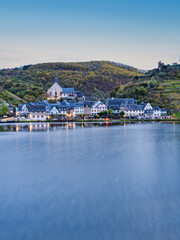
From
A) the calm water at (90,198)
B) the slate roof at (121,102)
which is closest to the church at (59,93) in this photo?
the slate roof at (121,102)

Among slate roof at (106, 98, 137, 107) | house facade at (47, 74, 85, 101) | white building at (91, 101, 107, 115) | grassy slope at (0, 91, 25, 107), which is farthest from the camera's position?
house facade at (47, 74, 85, 101)

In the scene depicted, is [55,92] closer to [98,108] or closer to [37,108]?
[98,108]

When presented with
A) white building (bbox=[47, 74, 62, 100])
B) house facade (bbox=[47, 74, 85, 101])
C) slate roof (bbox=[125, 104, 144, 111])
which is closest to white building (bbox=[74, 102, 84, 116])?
slate roof (bbox=[125, 104, 144, 111])

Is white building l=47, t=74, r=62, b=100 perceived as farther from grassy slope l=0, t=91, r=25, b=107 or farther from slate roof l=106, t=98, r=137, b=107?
slate roof l=106, t=98, r=137, b=107

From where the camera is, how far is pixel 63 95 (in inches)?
4633

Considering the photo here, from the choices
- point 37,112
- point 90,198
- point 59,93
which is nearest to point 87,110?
point 37,112

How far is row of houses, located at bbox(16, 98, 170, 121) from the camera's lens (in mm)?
91438

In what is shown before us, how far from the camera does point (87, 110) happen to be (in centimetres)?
10025

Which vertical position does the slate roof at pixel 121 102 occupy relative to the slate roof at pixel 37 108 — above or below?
above

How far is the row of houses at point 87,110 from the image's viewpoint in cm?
9144

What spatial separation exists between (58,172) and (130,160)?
6963mm

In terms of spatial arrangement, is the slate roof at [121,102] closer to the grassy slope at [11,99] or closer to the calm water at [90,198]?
the grassy slope at [11,99]

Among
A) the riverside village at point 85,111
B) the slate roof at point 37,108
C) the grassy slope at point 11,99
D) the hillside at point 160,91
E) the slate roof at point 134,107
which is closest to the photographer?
the slate roof at point 37,108

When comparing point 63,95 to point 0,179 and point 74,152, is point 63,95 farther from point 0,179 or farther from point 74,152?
point 0,179
